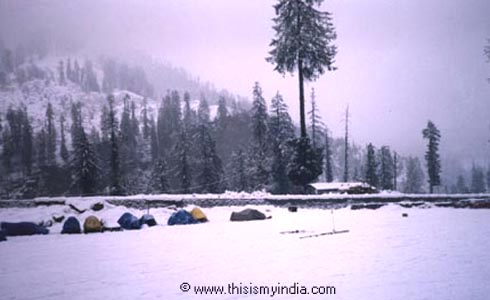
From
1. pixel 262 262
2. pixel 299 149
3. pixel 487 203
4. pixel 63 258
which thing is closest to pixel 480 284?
pixel 262 262

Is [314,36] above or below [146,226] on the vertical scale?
above

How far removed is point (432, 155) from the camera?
6806 centimetres

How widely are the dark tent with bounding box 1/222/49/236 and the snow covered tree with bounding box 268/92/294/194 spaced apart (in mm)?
36177

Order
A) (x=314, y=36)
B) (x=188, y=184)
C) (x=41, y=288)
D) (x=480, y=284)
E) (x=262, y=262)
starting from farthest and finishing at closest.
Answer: (x=188, y=184)
(x=314, y=36)
(x=262, y=262)
(x=41, y=288)
(x=480, y=284)

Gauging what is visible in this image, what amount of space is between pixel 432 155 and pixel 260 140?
107 feet

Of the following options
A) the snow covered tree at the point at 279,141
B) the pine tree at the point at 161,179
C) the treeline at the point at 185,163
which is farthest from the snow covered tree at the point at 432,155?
the pine tree at the point at 161,179

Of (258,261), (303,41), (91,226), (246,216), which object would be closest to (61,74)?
(303,41)

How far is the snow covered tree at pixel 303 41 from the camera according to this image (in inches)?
1116

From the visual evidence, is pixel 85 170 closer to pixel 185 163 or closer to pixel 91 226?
pixel 185 163

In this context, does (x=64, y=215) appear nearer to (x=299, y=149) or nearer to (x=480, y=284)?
(x=299, y=149)

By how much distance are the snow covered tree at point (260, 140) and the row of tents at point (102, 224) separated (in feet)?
113

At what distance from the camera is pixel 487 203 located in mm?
20141

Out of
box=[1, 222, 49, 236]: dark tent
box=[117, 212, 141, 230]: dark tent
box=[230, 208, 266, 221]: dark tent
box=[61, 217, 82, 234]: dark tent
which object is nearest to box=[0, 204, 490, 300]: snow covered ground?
box=[61, 217, 82, 234]: dark tent

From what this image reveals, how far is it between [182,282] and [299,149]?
72.4ft
